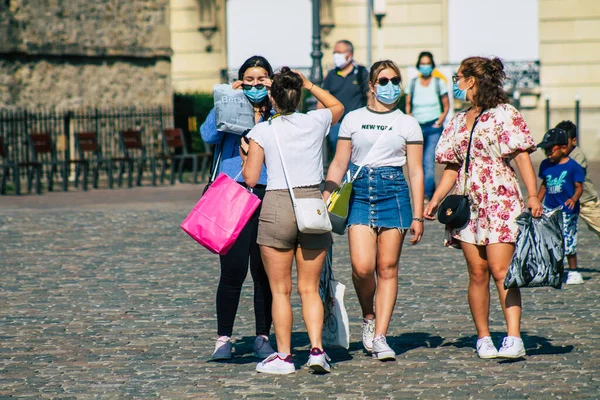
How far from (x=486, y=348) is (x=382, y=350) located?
591 millimetres

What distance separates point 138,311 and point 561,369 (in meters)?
3.28

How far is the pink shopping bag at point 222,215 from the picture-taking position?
659 centimetres

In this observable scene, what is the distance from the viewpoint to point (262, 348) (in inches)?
274

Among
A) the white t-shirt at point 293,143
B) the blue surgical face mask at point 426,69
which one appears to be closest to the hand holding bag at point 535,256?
the white t-shirt at point 293,143

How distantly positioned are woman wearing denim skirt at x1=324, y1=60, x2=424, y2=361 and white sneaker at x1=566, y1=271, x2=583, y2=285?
10.1 feet

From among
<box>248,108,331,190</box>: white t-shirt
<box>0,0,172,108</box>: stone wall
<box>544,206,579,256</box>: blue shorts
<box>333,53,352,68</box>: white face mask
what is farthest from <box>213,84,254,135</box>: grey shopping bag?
<box>0,0,172,108</box>: stone wall

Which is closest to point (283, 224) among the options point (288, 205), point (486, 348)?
point (288, 205)

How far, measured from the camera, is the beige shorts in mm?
6465

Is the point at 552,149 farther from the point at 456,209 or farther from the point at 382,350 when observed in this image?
the point at 382,350

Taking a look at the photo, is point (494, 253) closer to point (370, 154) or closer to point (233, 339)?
point (370, 154)

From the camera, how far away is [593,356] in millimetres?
6754

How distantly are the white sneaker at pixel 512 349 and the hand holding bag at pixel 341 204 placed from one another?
3.55 feet

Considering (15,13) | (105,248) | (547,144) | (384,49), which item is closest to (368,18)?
(384,49)

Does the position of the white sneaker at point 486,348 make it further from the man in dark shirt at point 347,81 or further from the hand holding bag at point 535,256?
the man in dark shirt at point 347,81
